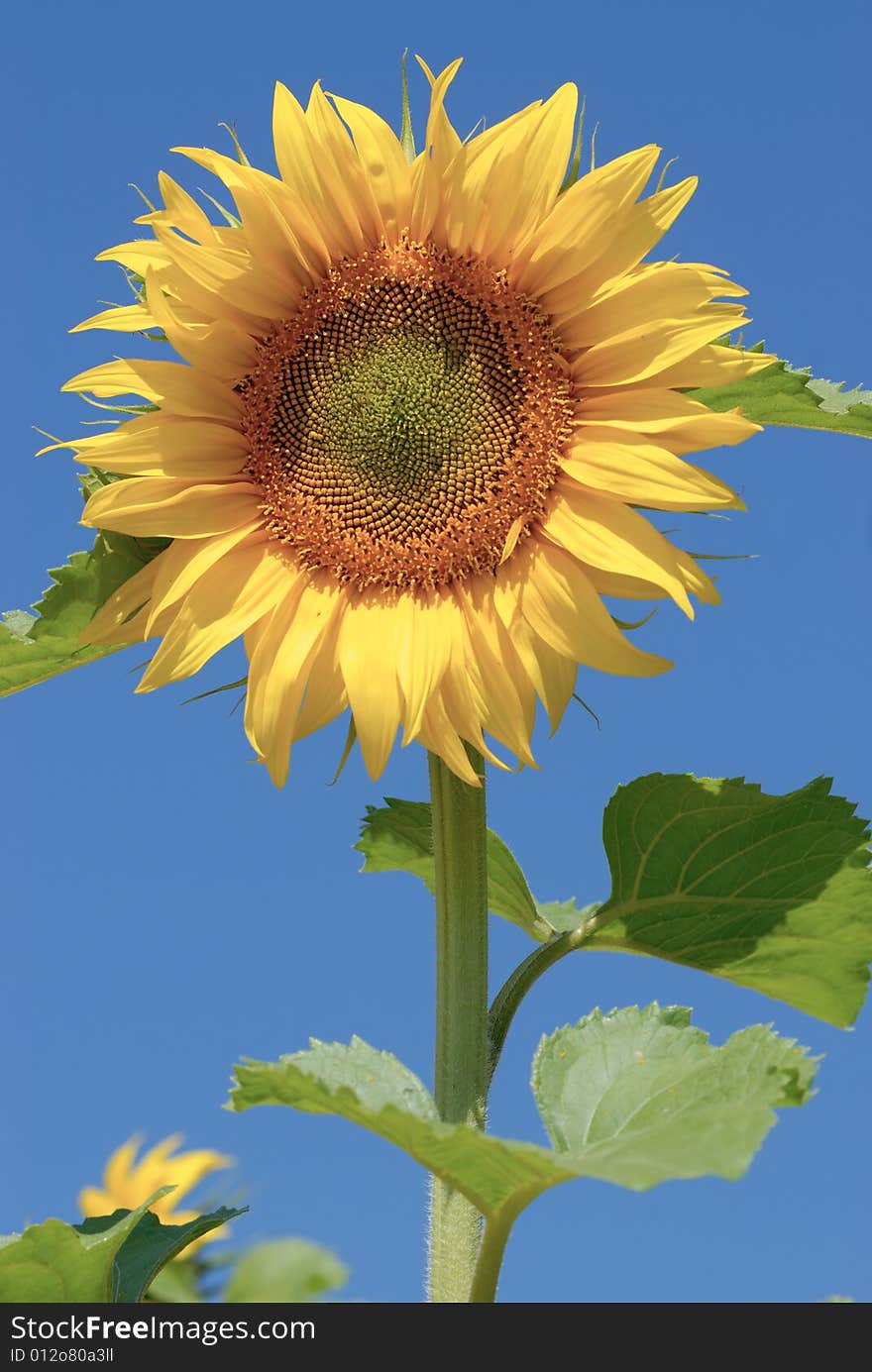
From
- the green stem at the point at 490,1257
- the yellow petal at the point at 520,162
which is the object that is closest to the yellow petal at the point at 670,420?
the yellow petal at the point at 520,162

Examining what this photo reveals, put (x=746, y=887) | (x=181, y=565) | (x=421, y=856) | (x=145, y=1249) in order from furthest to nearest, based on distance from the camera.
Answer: (x=421, y=856)
(x=145, y=1249)
(x=746, y=887)
(x=181, y=565)

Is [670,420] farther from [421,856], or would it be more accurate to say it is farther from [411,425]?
[421,856]

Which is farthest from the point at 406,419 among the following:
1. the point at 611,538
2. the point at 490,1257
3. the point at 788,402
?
the point at 490,1257

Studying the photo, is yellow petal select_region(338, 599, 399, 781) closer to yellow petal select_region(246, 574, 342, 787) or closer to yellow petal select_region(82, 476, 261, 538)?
yellow petal select_region(246, 574, 342, 787)

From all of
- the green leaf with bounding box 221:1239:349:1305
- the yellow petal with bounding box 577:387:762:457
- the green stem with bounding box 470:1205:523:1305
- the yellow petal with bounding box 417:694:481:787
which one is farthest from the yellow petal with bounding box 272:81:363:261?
the green leaf with bounding box 221:1239:349:1305

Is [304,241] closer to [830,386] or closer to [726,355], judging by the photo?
[726,355]

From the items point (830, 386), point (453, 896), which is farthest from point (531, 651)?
point (830, 386)
